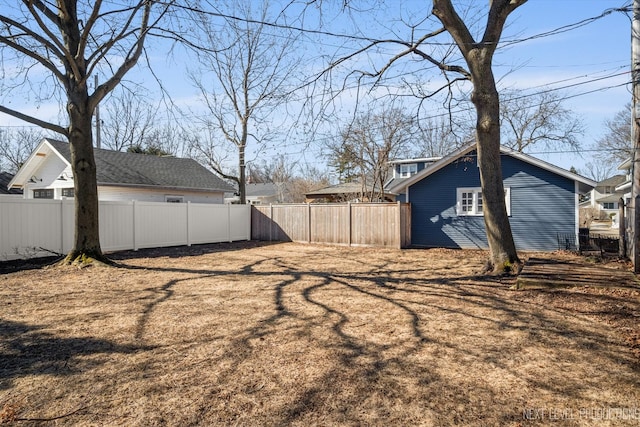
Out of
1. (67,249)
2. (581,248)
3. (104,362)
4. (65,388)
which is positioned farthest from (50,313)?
(581,248)

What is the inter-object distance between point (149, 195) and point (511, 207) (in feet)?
49.2

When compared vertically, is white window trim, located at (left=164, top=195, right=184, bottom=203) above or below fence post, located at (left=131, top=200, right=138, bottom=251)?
above

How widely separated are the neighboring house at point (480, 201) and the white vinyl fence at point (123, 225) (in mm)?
7005

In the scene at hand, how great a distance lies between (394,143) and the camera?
67.8 feet

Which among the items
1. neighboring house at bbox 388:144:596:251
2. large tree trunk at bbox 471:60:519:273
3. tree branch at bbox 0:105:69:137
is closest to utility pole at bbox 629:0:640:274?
large tree trunk at bbox 471:60:519:273

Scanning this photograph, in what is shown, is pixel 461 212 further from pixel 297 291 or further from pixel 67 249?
pixel 67 249

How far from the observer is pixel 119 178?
16891 millimetres

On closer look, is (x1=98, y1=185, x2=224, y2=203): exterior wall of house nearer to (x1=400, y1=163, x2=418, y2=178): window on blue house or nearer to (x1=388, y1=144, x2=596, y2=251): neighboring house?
(x1=388, y1=144, x2=596, y2=251): neighboring house

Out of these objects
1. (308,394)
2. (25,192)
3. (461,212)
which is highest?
(25,192)

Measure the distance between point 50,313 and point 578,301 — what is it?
23.4 feet

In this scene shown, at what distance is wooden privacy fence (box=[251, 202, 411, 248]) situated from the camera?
45.6 feet

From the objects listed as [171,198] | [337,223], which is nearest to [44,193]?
[171,198]

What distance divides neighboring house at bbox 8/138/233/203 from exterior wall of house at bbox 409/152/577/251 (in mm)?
11184

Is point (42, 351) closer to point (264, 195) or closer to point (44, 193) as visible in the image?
point (44, 193)
